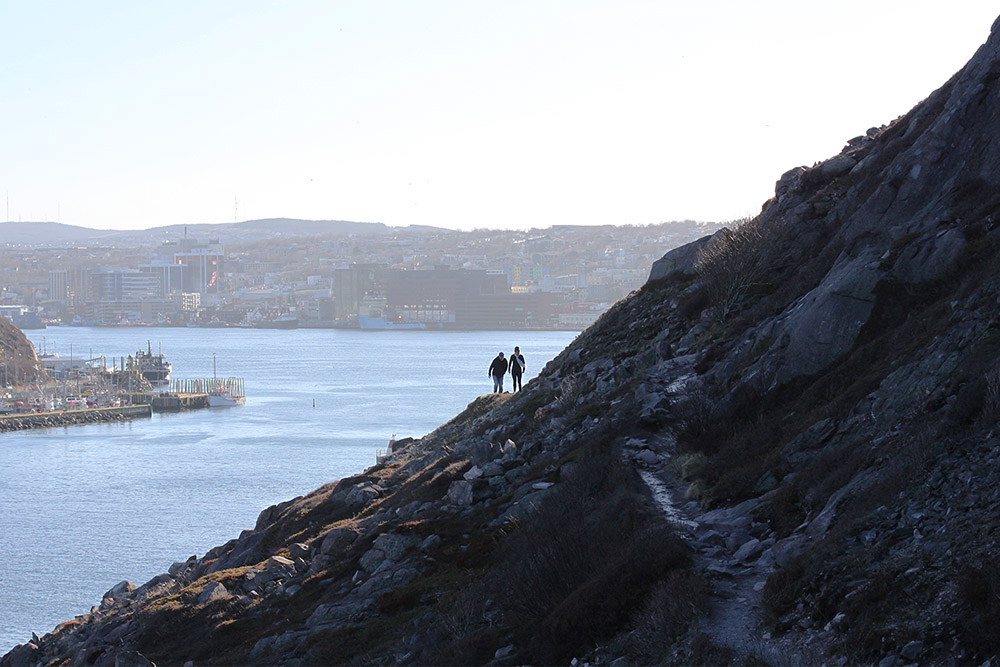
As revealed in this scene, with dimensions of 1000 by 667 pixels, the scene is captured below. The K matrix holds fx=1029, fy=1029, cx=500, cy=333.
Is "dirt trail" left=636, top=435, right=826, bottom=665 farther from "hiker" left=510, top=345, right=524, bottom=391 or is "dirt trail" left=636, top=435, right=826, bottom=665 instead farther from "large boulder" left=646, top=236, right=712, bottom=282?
"hiker" left=510, top=345, right=524, bottom=391

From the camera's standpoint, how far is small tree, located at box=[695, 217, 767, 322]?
17141mm

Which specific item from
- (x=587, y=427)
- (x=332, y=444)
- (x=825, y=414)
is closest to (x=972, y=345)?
(x=825, y=414)

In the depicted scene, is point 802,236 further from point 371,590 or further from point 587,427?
point 371,590

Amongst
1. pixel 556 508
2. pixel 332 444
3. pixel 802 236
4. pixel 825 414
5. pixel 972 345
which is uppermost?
pixel 802 236

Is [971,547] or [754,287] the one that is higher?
[754,287]

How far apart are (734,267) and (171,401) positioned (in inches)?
3870

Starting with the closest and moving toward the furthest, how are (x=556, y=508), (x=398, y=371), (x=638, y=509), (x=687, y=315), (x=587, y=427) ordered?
(x=638, y=509), (x=556, y=508), (x=587, y=427), (x=687, y=315), (x=398, y=371)

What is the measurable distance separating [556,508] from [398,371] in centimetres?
11224

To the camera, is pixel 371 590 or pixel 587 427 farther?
pixel 587 427

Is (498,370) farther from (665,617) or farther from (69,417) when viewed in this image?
(69,417)

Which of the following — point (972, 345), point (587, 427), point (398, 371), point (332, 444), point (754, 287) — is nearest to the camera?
point (972, 345)

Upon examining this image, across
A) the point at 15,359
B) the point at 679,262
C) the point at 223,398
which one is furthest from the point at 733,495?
the point at 15,359

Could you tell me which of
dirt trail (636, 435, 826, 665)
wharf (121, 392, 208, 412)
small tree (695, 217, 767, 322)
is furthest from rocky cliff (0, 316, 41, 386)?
dirt trail (636, 435, 826, 665)

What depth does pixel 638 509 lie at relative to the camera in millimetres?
9531
